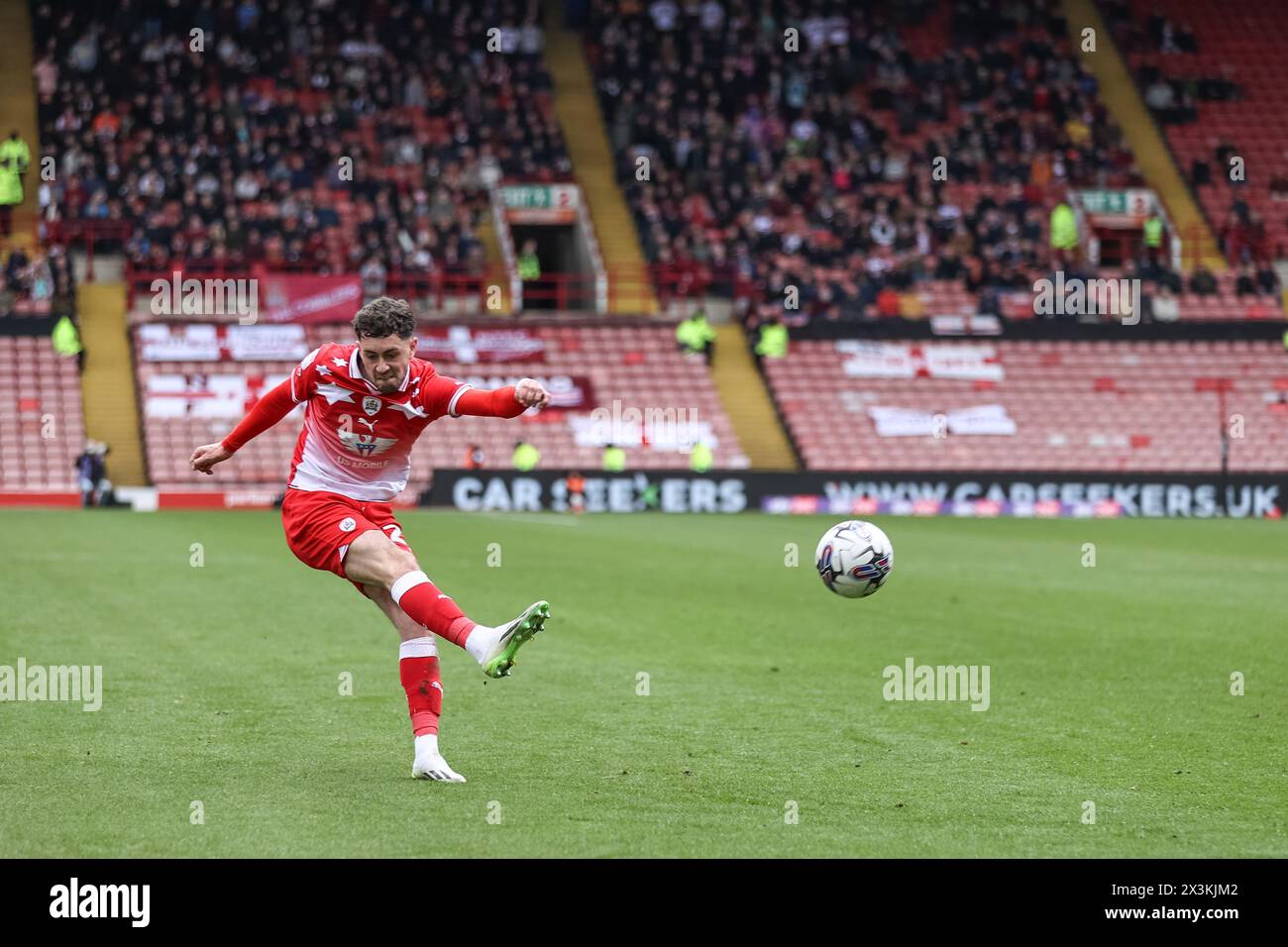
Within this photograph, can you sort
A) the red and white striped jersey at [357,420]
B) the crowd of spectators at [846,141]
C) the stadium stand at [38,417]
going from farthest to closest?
the crowd of spectators at [846,141] < the stadium stand at [38,417] < the red and white striped jersey at [357,420]

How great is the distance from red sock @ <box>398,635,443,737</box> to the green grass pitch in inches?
13.2

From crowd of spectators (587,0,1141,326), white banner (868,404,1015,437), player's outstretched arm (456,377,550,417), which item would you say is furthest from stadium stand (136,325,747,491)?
player's outstretched arm (456,377,550,417)

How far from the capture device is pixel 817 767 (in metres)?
8.86

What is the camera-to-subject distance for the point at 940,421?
41.5 m

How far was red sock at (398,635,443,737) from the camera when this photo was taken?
855cm

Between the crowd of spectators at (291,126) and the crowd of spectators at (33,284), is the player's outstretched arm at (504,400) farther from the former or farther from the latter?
the crowd of spectators at (291,126)

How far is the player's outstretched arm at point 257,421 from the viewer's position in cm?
869

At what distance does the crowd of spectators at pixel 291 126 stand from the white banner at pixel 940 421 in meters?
10.2

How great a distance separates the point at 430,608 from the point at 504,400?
1.02 meters

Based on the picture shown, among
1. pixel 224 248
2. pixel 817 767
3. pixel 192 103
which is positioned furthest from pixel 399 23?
pixel 817 767

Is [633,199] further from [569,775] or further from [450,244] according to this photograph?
[569,775]

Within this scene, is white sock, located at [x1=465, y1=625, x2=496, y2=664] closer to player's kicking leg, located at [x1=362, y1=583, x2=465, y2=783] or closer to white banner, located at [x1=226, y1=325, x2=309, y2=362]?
player's kicking leg, located at [x1=362, y1=583, x2=465, y2=783]

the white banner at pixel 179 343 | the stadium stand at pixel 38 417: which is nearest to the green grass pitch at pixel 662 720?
the stadium stand at pixel 38 417

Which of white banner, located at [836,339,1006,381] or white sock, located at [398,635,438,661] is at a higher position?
white banner, located at [836,339,1006,381]
